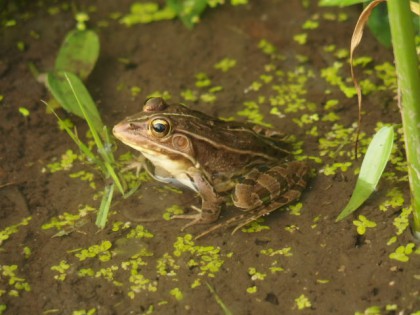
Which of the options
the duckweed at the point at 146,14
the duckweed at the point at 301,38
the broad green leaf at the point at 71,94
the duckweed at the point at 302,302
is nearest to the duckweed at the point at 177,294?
the duckweed at the point at 302,302

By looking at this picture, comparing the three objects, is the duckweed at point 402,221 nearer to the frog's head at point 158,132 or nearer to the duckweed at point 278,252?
the duckweed at point 278,252

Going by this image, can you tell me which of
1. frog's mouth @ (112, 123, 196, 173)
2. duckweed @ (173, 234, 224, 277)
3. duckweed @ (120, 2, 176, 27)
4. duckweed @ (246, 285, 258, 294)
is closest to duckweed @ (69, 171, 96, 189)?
frog's mouth @ (112, 123, 196, 173)

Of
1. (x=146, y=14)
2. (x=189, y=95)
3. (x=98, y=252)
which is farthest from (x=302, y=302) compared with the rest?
(x=146, y=14)

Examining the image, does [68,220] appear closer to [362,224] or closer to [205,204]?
[205,204]

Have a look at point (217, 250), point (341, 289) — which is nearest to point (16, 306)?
point (217, 250)

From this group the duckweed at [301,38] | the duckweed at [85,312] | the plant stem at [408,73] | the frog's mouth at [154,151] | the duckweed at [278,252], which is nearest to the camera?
the plant stem at [408,73]

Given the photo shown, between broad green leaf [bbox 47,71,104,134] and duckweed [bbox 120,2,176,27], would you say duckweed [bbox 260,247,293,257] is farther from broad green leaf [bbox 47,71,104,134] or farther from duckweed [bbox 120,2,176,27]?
duckweed [bbox 120,2,176,27]
